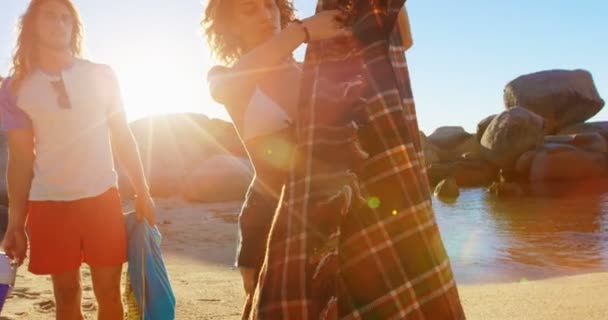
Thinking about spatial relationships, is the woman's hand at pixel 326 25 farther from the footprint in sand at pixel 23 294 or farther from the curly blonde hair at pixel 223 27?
the footprint in sand at pixel 23 294

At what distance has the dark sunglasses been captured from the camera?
262 centimetres

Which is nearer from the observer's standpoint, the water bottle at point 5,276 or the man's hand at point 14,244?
the water bottle at point 5,276

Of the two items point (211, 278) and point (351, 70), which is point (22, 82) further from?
point (211, 278)

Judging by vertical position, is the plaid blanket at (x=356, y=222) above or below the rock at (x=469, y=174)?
above

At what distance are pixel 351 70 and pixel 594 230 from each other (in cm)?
1405

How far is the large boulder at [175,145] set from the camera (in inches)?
725

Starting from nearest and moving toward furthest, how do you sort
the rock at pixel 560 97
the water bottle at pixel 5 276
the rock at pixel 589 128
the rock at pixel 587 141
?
the water bottle at pixel 5 276
the rock at pixel 587 141
the rock at pixel 589 128
the rock at pixel 560 97

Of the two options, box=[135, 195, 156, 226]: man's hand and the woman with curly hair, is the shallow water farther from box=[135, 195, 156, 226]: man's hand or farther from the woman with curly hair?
the woman with curly hair

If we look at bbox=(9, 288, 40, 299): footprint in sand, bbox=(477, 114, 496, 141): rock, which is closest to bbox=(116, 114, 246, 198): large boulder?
bbox=(9, 288, 40, 299): footprint in sand

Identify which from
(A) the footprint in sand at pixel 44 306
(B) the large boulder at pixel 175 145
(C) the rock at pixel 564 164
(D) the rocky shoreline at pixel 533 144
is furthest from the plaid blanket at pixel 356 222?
(C) the rock at pixel 564 164

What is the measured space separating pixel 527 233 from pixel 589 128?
69.1ft

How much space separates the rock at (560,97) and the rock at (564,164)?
884 centimetres

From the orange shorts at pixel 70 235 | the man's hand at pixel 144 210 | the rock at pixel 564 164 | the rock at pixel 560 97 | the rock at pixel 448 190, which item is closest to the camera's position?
the orange shorts at pixel 70 235

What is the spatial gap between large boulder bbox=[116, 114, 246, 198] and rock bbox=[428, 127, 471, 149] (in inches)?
579
